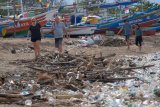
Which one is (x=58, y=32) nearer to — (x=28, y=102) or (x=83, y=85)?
(x=83, y=85)

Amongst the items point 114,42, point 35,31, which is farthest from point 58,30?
point 114,42

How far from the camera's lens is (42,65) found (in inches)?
532

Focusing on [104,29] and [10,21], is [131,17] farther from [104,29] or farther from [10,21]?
[10,21]

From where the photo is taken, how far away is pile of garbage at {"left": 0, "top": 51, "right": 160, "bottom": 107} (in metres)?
8.53

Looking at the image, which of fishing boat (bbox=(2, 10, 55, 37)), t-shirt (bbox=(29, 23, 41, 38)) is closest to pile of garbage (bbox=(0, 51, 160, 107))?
t-shirt (bbox=(29, 23, 41, 38))

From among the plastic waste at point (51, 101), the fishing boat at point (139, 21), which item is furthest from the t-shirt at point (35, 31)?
the fishing boat at point (139, 21)

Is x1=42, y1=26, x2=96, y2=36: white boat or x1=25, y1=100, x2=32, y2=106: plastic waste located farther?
x1=42, y1=26, x2=96, y2=36: white boat

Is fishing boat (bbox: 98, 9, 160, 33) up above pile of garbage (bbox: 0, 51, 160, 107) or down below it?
below

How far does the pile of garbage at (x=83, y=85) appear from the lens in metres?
8.53

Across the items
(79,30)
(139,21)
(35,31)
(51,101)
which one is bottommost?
A: (79,30)

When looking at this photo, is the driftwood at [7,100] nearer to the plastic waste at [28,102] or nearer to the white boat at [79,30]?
the plastic waste at [28,102]

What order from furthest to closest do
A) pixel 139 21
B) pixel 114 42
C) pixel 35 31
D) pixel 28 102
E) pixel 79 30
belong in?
pixel 139 21 < pixel 79 30 < pixel 114 42 < pixel 35 31 < pixel 28 102

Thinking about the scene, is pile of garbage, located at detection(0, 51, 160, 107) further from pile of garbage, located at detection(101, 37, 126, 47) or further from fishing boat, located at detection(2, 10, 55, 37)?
fishing boat, located at detection(2, 10, 55, 37)

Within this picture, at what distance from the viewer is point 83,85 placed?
10.2 meters
